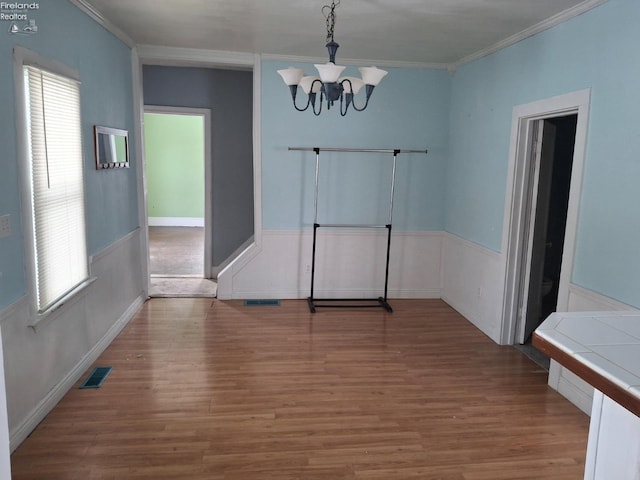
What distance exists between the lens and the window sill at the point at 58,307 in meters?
2.55

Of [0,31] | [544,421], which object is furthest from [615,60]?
[0,31]

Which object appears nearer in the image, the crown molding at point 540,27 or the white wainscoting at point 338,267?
the crown molding at point 540,27

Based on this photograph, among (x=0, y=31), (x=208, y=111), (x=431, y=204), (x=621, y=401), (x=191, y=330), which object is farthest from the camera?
(x=208, y=111)

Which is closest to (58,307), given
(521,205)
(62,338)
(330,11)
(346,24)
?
(62,338)

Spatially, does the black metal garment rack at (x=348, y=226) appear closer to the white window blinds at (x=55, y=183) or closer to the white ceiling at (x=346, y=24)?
the white ceiling at (x=346, y=24)

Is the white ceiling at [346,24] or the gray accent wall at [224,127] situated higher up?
the white ceiling at [346,24]

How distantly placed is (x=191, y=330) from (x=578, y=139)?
3.26 m

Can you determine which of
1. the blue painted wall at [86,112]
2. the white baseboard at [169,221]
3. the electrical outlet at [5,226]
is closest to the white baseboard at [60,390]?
the blue painted wall at [86,112]

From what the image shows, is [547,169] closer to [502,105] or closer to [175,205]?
[502,105]

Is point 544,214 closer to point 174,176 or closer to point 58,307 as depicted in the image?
point 58,307

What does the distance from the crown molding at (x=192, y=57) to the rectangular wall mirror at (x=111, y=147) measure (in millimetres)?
896

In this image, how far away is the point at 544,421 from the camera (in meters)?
2.77

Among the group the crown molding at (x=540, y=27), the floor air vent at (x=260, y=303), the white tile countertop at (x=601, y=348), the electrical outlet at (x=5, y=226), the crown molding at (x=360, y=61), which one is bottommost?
the floor air vent at (x=260, y=303)

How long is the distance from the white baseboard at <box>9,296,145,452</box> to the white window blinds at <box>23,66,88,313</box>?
0.53 m
